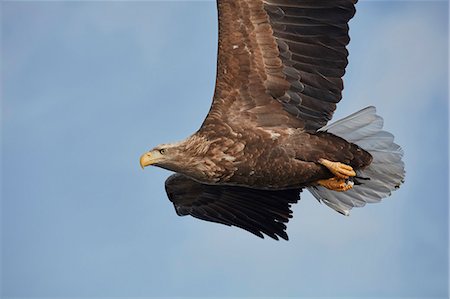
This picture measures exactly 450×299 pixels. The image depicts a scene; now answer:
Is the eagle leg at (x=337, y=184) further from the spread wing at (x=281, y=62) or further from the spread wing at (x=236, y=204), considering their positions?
the spread wing at (x=236, y=204)

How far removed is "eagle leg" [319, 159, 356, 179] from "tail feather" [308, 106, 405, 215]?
0.39 m

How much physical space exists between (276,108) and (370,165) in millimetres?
1207

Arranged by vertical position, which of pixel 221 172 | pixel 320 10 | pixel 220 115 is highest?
pixel 320 10

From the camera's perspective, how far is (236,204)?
10375mm

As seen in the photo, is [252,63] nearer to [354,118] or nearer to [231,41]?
[231,41]

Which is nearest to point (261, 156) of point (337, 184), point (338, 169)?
point (338, 169)

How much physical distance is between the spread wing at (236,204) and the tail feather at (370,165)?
16.5 inches

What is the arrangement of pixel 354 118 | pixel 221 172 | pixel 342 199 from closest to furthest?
pixel 221 172 → pixel 354 118 → pixel 342 199

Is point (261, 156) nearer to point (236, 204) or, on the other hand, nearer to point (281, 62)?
point (281, 62)

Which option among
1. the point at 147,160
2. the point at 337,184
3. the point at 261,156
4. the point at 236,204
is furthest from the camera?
the point at 236,204

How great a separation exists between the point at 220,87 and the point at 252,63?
0.36 m

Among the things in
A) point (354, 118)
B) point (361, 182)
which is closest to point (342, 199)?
point (361, 182)

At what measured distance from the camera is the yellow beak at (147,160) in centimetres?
871

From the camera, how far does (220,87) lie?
349 inches
